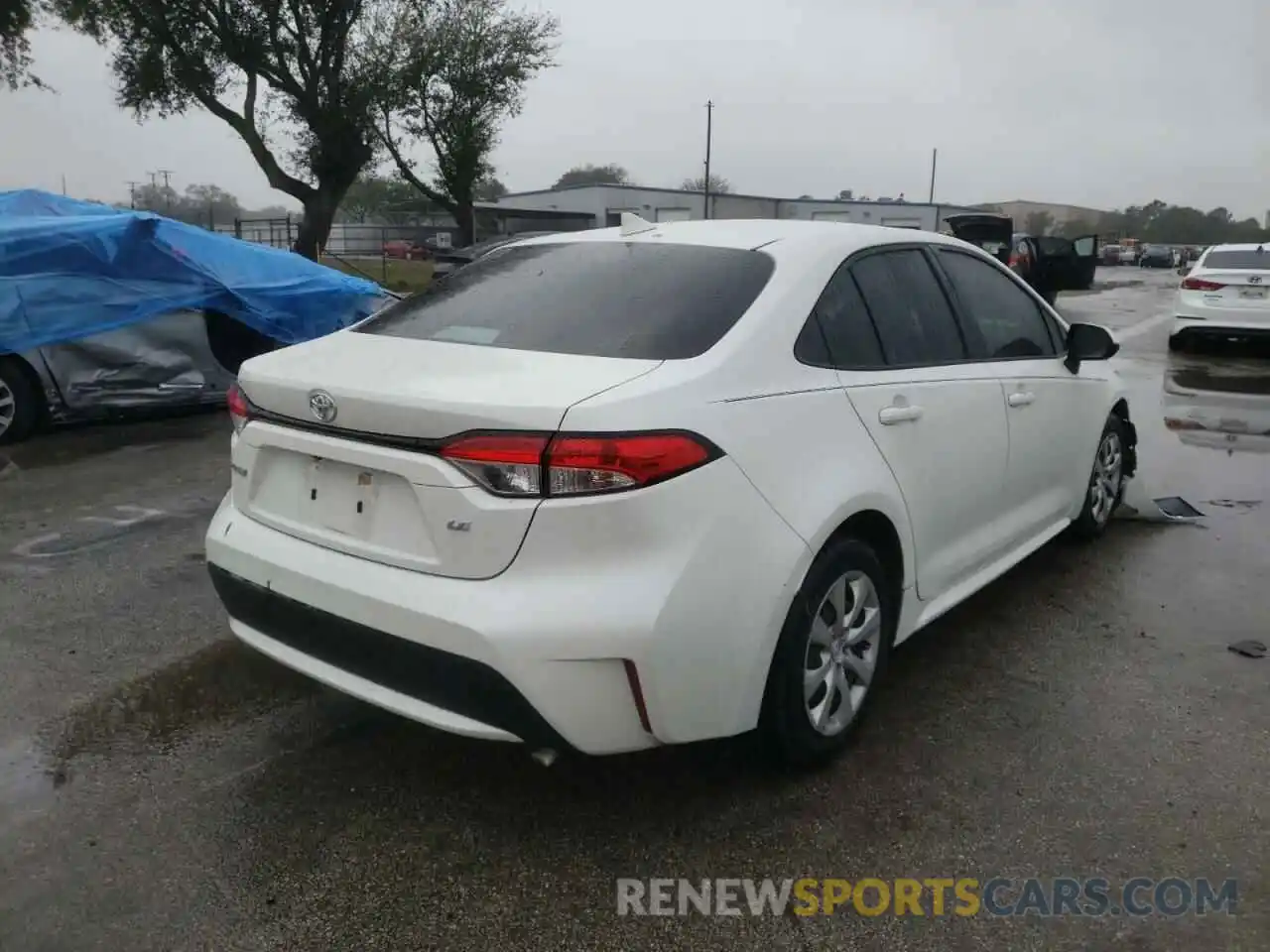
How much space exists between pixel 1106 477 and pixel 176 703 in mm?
4428

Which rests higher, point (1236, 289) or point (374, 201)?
point (374, 201)

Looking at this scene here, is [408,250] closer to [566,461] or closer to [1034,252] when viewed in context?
[1034,252]

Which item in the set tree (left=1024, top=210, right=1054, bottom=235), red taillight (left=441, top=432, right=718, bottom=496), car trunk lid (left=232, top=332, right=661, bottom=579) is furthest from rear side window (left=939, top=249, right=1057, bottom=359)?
tree (left=1024, top=210, right=1054, bottom=235)

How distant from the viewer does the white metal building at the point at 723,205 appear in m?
52.2

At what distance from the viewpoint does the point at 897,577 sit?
10.6 ft

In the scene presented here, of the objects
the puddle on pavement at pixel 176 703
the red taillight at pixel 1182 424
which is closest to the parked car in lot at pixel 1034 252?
the red taillight at pixel 1182 424

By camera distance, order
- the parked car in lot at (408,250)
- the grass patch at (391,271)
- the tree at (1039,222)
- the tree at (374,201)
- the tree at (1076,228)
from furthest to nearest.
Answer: the tree at (1076,228)
the tree at (1039,222)
the tree at (374,201)
the parked car in lot at (408,250)
the grass patch at (391,271)

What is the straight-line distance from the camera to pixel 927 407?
132 inches

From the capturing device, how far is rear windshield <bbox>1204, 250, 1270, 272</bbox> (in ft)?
42.5

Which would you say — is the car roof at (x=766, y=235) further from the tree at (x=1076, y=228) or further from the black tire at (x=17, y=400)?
the tree at (x=1076, y=228)

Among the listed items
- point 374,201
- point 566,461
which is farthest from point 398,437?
point 374,201

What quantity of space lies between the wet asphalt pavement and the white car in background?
33.0 ft

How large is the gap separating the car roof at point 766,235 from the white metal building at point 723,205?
4686cm

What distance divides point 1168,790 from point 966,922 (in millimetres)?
954
